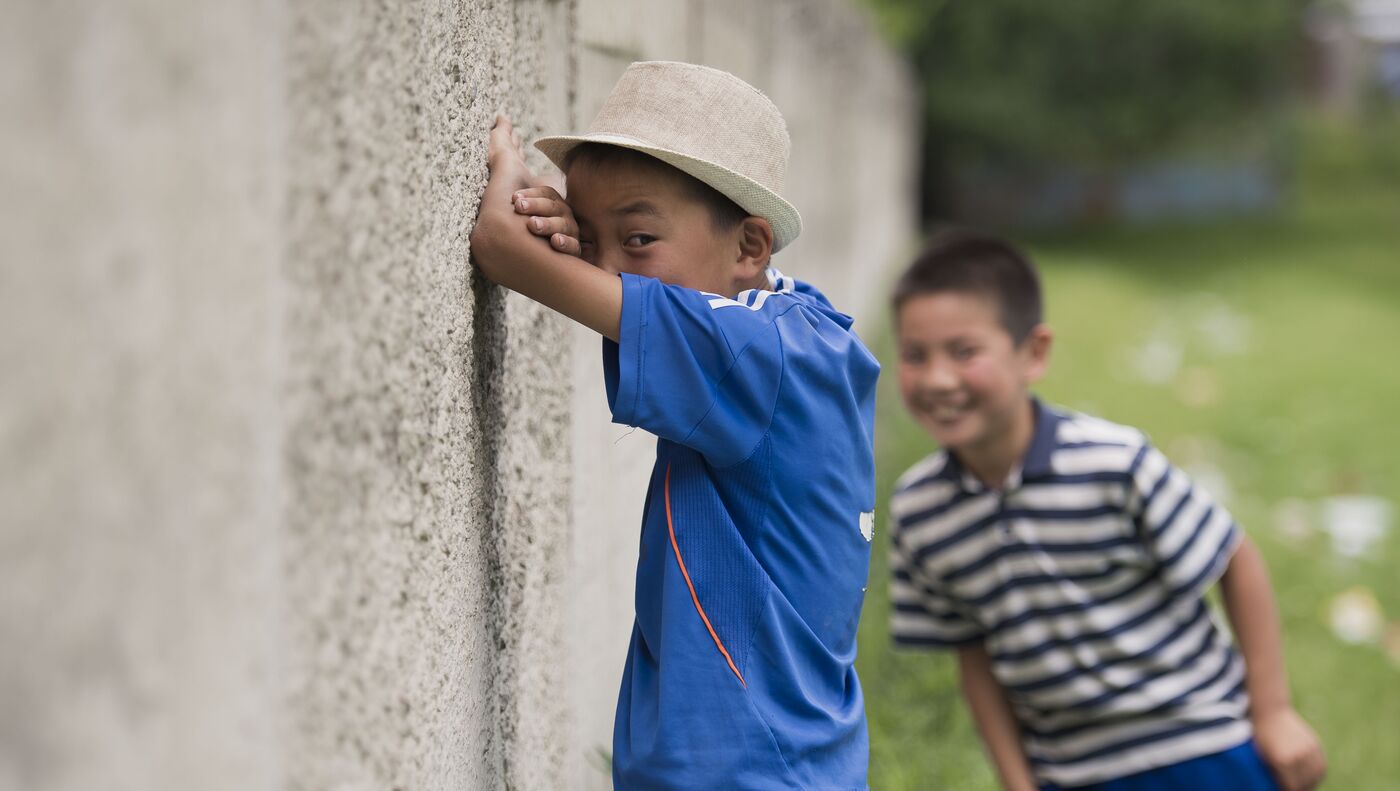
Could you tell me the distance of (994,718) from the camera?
2.53 m

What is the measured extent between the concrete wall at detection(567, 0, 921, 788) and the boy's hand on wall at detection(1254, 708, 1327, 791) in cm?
112

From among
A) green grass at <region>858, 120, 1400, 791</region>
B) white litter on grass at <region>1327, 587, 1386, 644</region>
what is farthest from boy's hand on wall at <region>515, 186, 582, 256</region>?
white litter on grass at <region>1327, 587, 1386, 644</region>

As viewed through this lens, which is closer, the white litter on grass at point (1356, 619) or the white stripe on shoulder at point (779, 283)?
the white stripe on shoulder at point (779, 283)

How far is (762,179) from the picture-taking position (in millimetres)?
1543

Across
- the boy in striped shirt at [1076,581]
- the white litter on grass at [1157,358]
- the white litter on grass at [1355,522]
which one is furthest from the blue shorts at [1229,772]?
the white litter on grass at [1157,358]

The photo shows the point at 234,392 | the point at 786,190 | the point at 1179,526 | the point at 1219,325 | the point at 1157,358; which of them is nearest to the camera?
the point at 234,392

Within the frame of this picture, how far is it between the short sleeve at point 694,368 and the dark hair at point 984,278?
122 cm

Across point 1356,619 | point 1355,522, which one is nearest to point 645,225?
point 1356,619

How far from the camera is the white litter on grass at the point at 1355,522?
5504 mm

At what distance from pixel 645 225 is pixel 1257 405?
282 inches

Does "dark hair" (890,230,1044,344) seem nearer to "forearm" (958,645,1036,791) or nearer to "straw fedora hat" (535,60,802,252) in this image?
"forearm" (958,645,1036,791)

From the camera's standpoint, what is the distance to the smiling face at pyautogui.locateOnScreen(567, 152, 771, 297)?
145 centimetres

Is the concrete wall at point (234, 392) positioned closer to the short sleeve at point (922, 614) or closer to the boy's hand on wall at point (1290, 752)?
the short sleeve at point (922, 614)

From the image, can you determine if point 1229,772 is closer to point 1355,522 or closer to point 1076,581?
point 1076,581
